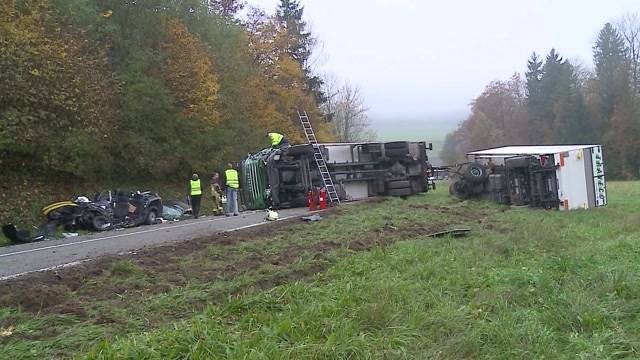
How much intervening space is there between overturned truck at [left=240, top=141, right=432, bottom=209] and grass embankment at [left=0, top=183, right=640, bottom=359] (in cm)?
750

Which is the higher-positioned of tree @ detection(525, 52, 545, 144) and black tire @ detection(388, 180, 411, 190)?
tree @ detection(525, 52, 545, 144)

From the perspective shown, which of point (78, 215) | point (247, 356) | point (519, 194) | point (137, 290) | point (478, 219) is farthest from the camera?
point (519, 194)

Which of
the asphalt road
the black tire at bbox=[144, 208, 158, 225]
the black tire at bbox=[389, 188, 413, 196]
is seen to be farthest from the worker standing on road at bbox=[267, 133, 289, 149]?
the asphalt road

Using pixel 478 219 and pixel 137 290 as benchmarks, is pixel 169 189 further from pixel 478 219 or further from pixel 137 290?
pixel 137 290

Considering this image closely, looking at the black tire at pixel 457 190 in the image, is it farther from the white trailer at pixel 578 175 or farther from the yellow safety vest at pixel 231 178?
the yellow safety vest at pixel 231 178

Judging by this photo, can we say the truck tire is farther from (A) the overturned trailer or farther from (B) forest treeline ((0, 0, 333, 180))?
(B) forest treeline ((0, 0, 333, 180))

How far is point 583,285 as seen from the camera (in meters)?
6.25

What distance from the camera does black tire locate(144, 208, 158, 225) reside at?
15.4 meters

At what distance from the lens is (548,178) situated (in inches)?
582

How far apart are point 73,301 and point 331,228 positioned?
5.80 meters

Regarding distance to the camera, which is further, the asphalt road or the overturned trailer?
the overturned trailer

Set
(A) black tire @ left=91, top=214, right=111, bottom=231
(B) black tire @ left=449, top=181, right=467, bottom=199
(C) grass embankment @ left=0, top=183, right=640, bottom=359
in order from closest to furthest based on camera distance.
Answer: (C) grass embankment @ left=0, top=183, right=640, bottom=359 → (A) black tire @ left=91, top=214, right=111, bottom=231 → (B) black tire @ left=449, top=181, right=467, bottom=199

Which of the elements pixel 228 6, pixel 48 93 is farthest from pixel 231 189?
pixel 228 6

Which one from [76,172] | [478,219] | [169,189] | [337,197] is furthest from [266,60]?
[478,219]
